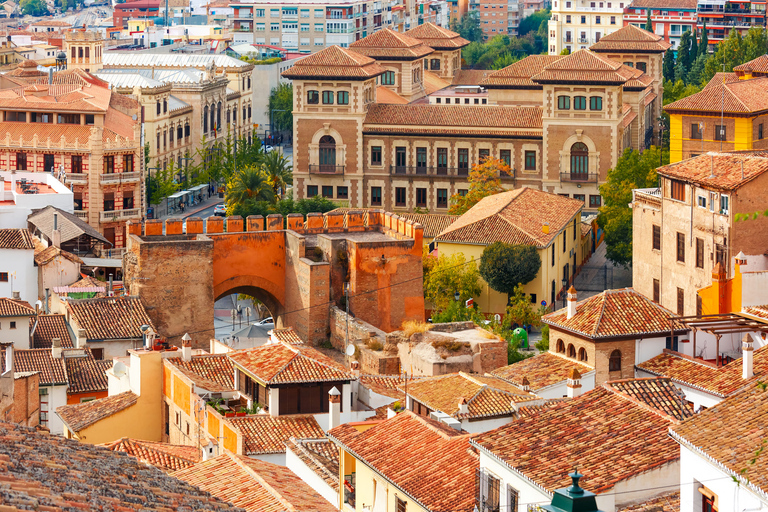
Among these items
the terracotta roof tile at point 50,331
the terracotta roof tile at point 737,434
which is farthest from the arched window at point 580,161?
the terracotta roof tile at point 737,434

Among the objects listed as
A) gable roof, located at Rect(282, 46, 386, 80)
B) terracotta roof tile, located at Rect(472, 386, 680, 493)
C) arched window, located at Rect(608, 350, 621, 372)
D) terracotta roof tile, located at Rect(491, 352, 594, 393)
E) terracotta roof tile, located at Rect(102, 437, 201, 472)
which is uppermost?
gable roof, located at Rect(282, 46, 386, 80)

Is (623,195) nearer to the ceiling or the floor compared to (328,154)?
nearer to the floor

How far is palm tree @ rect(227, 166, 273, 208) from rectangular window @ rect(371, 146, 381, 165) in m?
7.98

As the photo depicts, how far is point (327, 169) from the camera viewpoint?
8694 centimetres

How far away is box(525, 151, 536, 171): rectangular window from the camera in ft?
278

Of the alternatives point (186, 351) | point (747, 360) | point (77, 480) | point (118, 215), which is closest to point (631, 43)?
point (118, 215)

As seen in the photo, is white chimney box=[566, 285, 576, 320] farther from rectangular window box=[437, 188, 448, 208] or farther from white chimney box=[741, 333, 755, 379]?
rectangular window box=[437, 188, 448, 208]

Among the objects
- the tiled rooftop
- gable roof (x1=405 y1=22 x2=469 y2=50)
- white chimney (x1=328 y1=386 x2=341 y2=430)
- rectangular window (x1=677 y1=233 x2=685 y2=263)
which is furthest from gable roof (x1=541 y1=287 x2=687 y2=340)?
gable roof (x1=405 y1=22 x2=469 y2=50)

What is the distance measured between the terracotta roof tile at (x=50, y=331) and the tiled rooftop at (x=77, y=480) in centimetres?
3413

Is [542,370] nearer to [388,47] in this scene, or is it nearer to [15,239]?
[15,239]

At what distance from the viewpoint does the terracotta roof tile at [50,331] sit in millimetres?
53312

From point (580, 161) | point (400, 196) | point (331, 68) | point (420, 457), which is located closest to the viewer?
point (420, 457)

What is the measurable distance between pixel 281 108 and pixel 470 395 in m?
95.9

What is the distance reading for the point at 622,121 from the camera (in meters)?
85.4
